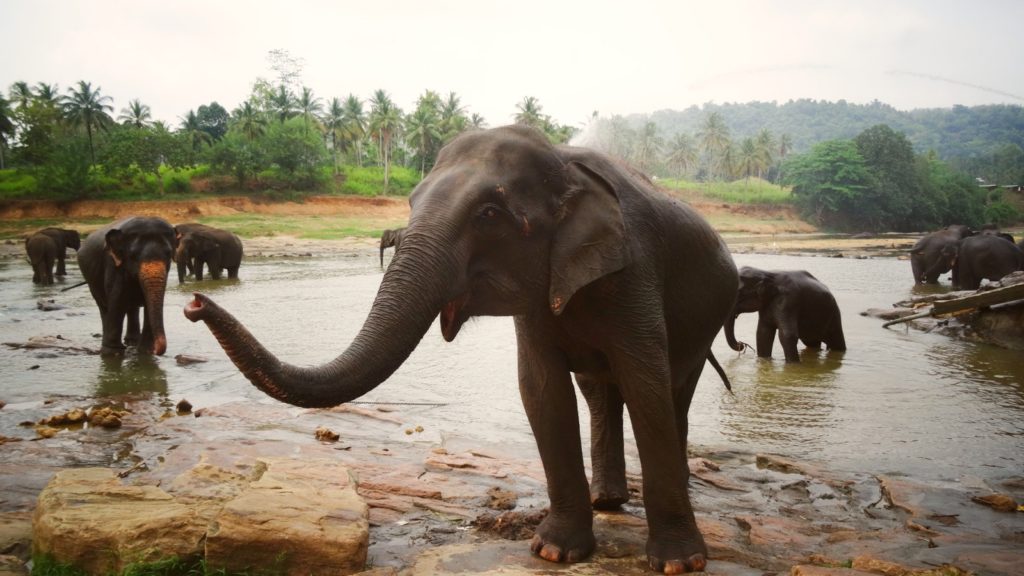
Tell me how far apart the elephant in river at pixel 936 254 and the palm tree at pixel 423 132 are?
4515 centimetres

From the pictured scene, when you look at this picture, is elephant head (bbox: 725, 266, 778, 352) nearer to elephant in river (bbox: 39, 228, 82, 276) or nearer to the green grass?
elephant in river (bbox: 39, 228, 82, 276)

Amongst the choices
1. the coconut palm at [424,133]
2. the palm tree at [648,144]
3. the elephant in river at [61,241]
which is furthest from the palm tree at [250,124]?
the elephant in river at [61,241]

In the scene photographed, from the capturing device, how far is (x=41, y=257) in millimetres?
22875

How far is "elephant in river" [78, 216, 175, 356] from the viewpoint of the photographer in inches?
401

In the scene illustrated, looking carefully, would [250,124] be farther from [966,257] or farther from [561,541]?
[561,541]

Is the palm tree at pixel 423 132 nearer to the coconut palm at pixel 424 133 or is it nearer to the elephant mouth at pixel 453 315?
the coconut palm at pixel 424 133

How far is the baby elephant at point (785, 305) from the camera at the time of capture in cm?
1184

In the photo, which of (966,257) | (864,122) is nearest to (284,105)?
(966,257)

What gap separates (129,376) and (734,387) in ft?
24.4

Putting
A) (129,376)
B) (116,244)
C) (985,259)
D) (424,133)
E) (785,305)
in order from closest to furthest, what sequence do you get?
(129,376) < (116,244) < (785,305) < (985,259) < (424,133)

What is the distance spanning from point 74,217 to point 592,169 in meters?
51.1

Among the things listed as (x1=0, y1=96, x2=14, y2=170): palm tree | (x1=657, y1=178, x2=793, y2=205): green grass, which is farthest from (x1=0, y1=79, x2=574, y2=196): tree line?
(x1=657, y1=178, x2=793, y2=205): green grass

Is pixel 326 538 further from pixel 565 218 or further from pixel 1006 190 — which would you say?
pixel 1006 190

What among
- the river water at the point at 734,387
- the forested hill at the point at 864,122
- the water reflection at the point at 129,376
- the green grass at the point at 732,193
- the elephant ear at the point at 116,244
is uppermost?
the forested hill at the point at 864,122
